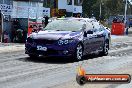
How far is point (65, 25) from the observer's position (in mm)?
13992

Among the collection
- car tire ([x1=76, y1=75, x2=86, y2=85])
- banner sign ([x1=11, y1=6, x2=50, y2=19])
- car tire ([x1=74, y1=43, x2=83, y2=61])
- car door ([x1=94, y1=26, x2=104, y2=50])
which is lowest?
car tire ([x1=74, y1=43, x2=83, y2=61])

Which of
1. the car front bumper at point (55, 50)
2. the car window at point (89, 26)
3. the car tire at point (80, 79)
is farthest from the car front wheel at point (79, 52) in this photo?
the car tire at point (80, 79)

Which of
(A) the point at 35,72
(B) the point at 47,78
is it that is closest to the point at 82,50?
(A) the point at 35,72

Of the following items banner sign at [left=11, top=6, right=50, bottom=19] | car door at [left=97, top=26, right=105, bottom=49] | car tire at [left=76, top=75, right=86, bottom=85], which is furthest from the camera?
banner sign at [left=11, top=6, right=50, bottom=19]

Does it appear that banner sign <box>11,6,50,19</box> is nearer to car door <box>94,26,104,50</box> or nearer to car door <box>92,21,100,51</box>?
car door <box>94,26,104,50</box>

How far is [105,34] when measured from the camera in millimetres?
15930

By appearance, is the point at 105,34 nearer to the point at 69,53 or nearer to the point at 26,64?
the point at 69,53

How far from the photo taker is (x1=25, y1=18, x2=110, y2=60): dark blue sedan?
12.5m

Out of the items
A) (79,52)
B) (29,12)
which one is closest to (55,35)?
→ (79,52)

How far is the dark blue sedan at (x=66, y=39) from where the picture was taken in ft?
41.1

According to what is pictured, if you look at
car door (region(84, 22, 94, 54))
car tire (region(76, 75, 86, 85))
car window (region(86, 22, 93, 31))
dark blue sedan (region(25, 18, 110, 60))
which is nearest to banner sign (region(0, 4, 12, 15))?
dark blue sedan (region(25, 18, 110, 60))

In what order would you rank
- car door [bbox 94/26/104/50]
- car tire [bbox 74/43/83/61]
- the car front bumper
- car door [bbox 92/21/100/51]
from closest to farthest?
the car front bumper < car tire [bbox 74/43/83/61] < car door [bbox 92/21/100/51] < car door [bbox 94/26/104/50]

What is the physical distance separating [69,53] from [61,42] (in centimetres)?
50

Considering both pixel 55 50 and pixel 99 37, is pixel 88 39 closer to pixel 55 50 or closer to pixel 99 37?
pixel 99 37
